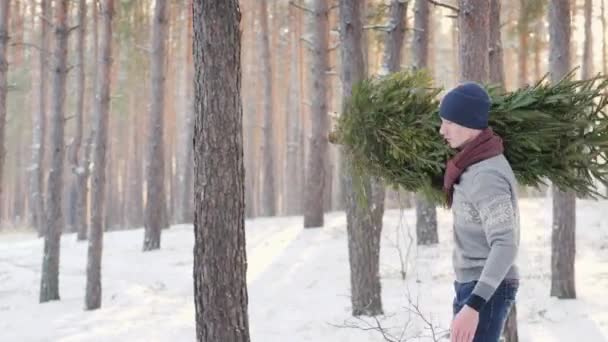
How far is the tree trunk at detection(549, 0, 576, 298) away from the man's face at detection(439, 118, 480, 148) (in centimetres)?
646

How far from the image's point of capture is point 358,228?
811 centimetres

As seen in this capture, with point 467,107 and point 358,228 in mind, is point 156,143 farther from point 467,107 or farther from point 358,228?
point 467,107

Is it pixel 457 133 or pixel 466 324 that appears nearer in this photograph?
pixel 466 324

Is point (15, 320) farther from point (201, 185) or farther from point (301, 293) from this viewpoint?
point (201, 185)

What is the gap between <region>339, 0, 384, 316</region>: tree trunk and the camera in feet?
26.6

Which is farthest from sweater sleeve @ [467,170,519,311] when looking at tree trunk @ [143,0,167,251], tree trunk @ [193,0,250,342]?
tree trunk @ [143,0,167,251]

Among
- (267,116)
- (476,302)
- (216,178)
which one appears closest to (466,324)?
(476,302)

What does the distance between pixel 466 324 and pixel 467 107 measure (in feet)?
3.42

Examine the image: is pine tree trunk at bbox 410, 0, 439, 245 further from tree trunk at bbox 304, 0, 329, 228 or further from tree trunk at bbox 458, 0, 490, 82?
tree trunk at bbox 458, 0, 490, 82

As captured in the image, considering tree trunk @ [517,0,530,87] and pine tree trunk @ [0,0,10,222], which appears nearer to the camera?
pine tree trunk @ [0,0,10,222]

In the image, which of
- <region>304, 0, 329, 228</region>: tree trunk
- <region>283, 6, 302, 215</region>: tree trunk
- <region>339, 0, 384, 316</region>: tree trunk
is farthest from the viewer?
<region>283, 6, 302, 215</region>: tree trunk

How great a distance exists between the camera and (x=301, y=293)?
420 inches

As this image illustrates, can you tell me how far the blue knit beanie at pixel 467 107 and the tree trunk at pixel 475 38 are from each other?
2.81 meters

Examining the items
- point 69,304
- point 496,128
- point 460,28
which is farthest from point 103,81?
point 496,128
